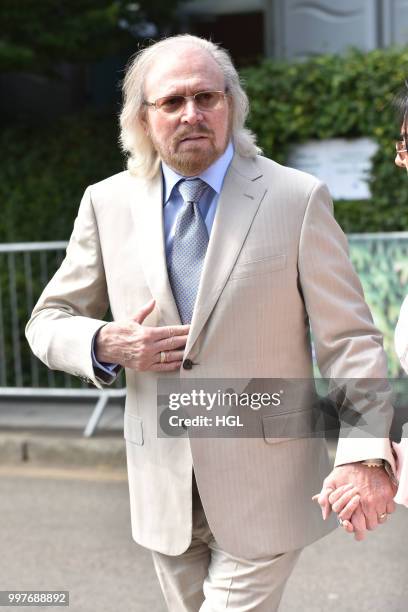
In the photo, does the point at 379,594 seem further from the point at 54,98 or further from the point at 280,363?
the point at 54,98

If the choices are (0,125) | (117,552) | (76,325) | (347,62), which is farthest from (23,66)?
(76,325)

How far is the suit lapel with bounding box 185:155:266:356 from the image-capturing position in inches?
100

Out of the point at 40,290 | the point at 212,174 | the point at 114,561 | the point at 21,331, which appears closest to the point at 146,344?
the point at 212,174

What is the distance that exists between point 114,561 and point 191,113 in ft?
9.29

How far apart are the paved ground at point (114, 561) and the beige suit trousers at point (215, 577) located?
1554 mm

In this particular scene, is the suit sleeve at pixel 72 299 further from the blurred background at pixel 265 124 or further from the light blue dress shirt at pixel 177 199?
the blurred background at pixel 265 124

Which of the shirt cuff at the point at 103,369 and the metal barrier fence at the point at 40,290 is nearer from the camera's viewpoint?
the shirt cuff at the point at 103,369

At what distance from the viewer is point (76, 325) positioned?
268 centimetres

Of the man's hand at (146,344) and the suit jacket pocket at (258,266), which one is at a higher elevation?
the suit jacket pocket at (258,266)

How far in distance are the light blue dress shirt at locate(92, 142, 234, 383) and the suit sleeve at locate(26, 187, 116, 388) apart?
0.06 m

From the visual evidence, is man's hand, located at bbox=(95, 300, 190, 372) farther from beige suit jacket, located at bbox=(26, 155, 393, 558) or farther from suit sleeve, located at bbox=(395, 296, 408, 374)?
suit sleeve, located at bbox=(395, 296, 408, 374)

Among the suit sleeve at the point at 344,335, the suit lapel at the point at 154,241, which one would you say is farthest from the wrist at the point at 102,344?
the suit sleeve at the point at 344,335

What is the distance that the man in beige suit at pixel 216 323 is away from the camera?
2557mm

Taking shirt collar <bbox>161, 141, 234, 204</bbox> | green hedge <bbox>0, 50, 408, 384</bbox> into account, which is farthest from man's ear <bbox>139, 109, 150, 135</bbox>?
green hedge <bbox>0, 50, 408, 384</bbox>
